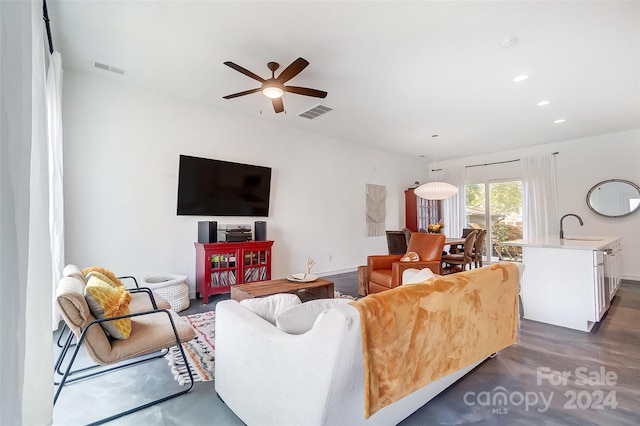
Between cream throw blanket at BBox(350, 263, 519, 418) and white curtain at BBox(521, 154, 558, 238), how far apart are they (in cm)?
500

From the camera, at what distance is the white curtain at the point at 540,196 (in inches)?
233

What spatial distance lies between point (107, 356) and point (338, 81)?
3.24 meters

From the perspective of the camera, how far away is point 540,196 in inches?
237

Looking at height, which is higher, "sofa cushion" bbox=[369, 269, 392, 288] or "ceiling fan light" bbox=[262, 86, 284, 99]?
"ceiling fan light" bbox=[262, 86, 284, 99]

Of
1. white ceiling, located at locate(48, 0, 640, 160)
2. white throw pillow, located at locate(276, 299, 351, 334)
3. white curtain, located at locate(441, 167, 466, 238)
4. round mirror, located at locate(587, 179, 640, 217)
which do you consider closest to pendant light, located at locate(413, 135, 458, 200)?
white ceiling, located at locate(48, 0, 640, 160)

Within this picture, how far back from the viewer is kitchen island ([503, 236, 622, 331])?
2838mm

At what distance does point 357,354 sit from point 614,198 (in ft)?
22.3

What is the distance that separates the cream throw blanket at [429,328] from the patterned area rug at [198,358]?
1.42 m

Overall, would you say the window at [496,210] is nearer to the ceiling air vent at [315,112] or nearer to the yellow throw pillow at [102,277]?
the ceiling air vent at [315,112]

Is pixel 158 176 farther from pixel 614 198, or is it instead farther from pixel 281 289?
pixel 614 198

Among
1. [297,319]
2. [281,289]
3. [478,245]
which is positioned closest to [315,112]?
[281,289]

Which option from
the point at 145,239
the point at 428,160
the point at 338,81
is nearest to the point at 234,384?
the point at 145,239

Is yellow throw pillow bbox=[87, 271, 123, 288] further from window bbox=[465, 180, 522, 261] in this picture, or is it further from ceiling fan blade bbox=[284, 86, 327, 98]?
window bbox=[465, 180, 522, 261]

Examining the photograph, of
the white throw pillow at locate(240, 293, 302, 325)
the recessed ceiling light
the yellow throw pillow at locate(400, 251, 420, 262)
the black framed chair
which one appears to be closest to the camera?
the black framed chair
